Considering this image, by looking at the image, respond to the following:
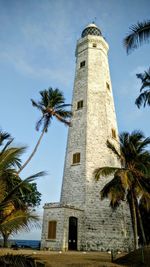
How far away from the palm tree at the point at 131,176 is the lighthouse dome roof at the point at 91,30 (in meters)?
15.1

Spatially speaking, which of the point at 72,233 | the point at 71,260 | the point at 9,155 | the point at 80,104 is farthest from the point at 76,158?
the point at 9,155

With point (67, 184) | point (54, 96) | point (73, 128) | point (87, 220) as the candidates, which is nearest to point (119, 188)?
point (87, 220)

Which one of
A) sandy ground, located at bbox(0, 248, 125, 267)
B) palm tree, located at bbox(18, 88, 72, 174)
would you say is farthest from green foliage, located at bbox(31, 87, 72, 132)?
sandy ground, located at bbox(0, 248, 125, 267)

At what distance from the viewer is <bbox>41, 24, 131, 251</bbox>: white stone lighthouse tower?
1714 centimetres

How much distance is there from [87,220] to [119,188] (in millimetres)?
3688

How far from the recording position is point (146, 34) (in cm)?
819

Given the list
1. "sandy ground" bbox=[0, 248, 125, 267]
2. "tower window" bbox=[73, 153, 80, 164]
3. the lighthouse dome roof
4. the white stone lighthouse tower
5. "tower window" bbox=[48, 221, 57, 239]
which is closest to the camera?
"sandy ground" bbox=[0, 248, 125, 267]

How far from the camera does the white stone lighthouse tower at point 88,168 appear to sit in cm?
1714

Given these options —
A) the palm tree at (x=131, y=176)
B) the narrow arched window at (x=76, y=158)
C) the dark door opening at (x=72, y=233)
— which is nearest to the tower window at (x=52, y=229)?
the dark door opening at (x=72, y=233)

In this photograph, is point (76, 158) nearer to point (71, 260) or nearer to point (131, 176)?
point (131, 176)

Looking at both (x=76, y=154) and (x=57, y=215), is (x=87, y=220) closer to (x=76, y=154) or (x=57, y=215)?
(x=57, y=215)

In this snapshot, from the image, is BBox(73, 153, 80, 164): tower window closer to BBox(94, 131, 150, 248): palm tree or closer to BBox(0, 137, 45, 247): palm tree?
BBox(94, 131, 150, 248): palm tree

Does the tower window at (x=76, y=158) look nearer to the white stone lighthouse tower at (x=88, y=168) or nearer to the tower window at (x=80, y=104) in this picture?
the white stone lighthouse tower at (x=88, y=168)

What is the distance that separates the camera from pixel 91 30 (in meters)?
28.3
